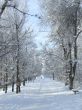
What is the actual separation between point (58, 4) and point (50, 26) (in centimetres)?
655

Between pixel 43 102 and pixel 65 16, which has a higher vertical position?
pixel 65 16

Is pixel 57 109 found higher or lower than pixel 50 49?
lower

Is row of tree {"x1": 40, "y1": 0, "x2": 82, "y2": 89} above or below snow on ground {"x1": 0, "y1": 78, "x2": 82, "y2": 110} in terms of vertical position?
above

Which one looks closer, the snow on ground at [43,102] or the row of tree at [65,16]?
the snow on ground at [43,102]

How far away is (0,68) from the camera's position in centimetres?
4147

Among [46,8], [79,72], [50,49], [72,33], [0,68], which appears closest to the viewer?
[72,33]

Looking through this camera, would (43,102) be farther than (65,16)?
No

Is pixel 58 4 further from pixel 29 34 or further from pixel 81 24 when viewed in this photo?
pixel 29 34

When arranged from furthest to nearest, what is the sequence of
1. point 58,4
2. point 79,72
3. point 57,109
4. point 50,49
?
point 79,72
point 50,49
point 58,4
point 57,109

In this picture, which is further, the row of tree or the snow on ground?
the row of tree

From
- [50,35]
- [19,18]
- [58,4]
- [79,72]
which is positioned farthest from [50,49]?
[79,72]

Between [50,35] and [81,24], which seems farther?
[50,35]

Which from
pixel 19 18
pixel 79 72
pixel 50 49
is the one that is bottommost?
pixel 79 72

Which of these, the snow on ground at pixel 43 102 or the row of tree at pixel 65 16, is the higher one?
the row of tree at pixel 65 16
